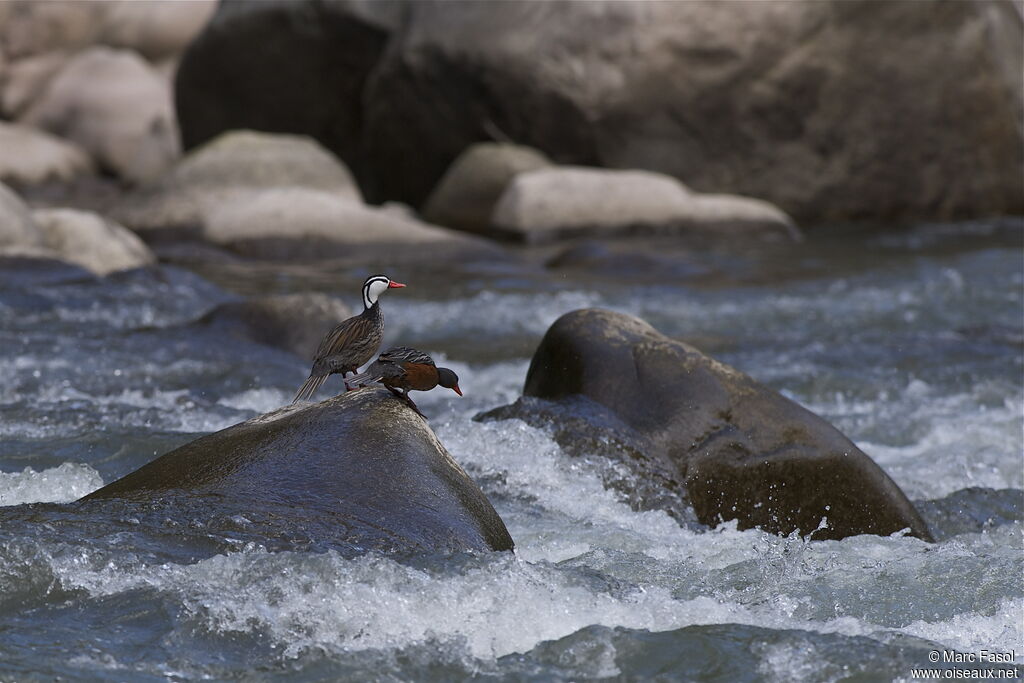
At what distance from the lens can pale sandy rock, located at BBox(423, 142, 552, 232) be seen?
1543 cm

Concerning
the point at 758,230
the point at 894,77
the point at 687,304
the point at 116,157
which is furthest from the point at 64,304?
the point at 116,157

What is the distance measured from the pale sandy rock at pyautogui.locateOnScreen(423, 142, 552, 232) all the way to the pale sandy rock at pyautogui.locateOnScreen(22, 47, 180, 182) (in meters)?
9.28

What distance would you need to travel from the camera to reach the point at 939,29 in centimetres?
1580

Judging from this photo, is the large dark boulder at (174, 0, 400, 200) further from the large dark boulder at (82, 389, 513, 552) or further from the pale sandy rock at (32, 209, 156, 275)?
the large dark boulder at (82, 389, 513, 552)

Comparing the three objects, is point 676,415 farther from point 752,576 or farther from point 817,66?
point 817,66

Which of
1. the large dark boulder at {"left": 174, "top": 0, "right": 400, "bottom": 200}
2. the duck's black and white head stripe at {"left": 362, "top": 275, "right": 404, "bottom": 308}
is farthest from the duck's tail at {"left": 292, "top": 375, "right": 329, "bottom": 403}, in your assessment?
the large dark boulder at {"left": 174, "top": 0, "right": 400, "bottom": 200}

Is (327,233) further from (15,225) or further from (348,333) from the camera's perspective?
(348,333)

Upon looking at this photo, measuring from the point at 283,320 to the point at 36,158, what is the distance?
56.8 feet

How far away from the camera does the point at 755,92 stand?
16.1 meters

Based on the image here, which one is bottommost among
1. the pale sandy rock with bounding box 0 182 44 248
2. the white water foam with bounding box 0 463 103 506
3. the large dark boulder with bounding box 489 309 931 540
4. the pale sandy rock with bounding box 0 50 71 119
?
the pale sandy rock with bounding box 0 50 71 119

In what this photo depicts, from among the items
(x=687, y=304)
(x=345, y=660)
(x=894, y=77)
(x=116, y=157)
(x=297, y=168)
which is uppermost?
(x=894, y=77)

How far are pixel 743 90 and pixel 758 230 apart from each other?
2.29 metres

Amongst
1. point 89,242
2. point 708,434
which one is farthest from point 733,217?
point 708,434

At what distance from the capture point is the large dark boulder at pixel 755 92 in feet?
51.8
